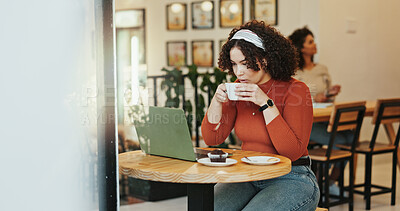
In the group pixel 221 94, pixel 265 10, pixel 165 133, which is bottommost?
pixel 165 133

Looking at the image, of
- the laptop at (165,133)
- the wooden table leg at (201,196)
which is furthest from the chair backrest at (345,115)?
the wooden table leg at (201,196)

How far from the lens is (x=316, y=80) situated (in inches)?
194

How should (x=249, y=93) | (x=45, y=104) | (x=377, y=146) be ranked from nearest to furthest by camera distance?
(x=45, y=104), (x=249, y=93), (x=377, y=146)

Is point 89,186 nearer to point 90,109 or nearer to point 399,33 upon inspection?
point 90,109

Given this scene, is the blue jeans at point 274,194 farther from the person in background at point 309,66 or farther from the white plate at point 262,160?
the person in background at point 309,66

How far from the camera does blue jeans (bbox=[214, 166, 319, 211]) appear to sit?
2.03 metres

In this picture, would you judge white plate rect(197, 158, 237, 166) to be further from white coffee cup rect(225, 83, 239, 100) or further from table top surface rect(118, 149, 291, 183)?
white coffee cup rect(225, 83, 239, 100)

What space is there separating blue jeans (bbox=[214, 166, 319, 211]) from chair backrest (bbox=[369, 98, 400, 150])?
2.09 metres

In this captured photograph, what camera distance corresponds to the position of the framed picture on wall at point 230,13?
6523 millimetres

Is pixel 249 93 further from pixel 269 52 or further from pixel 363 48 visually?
pixel 363 48

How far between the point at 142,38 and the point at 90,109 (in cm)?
591

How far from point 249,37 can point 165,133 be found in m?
0.59

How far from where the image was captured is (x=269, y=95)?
2350 mm

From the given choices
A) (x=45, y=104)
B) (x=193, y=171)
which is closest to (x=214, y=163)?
(x=193, y=171)
